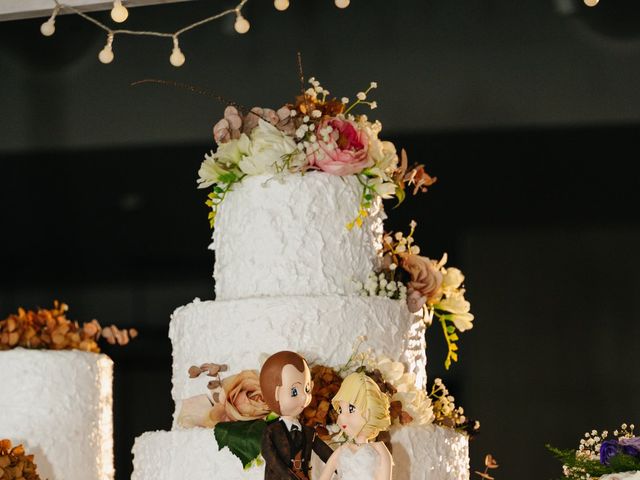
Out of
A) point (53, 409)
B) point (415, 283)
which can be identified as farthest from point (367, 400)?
point (53, 409)

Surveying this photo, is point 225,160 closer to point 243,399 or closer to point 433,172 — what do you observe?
point 243,399

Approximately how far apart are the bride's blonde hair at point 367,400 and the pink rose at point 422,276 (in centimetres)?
71

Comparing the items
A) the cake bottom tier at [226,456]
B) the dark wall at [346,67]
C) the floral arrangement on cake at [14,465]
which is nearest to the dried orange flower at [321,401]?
the cake bottom tier at [226,456]

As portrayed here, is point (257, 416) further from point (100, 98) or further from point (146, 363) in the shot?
point (100, 98)

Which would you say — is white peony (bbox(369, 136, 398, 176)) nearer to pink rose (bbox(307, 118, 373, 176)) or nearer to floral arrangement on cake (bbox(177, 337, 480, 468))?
pink rose (bbox(307, 118, 373, 176))

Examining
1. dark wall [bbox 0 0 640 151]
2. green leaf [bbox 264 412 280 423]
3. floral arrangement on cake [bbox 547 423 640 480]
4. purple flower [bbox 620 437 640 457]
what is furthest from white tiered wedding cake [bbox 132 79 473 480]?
dark wall [bbox 0 0 640 151]

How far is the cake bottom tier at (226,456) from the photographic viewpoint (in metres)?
3.43

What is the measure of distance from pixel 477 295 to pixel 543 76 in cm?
123

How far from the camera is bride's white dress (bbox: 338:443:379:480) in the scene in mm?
3115

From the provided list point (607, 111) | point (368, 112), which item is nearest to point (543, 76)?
point (607, 111)

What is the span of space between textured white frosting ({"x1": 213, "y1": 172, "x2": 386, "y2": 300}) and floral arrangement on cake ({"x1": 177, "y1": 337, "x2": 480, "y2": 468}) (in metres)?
0.28

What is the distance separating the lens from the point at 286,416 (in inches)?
127

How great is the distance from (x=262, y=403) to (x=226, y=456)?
234 millimetres

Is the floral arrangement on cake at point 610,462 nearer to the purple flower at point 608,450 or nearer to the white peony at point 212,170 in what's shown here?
the purple flower at point 608,450
